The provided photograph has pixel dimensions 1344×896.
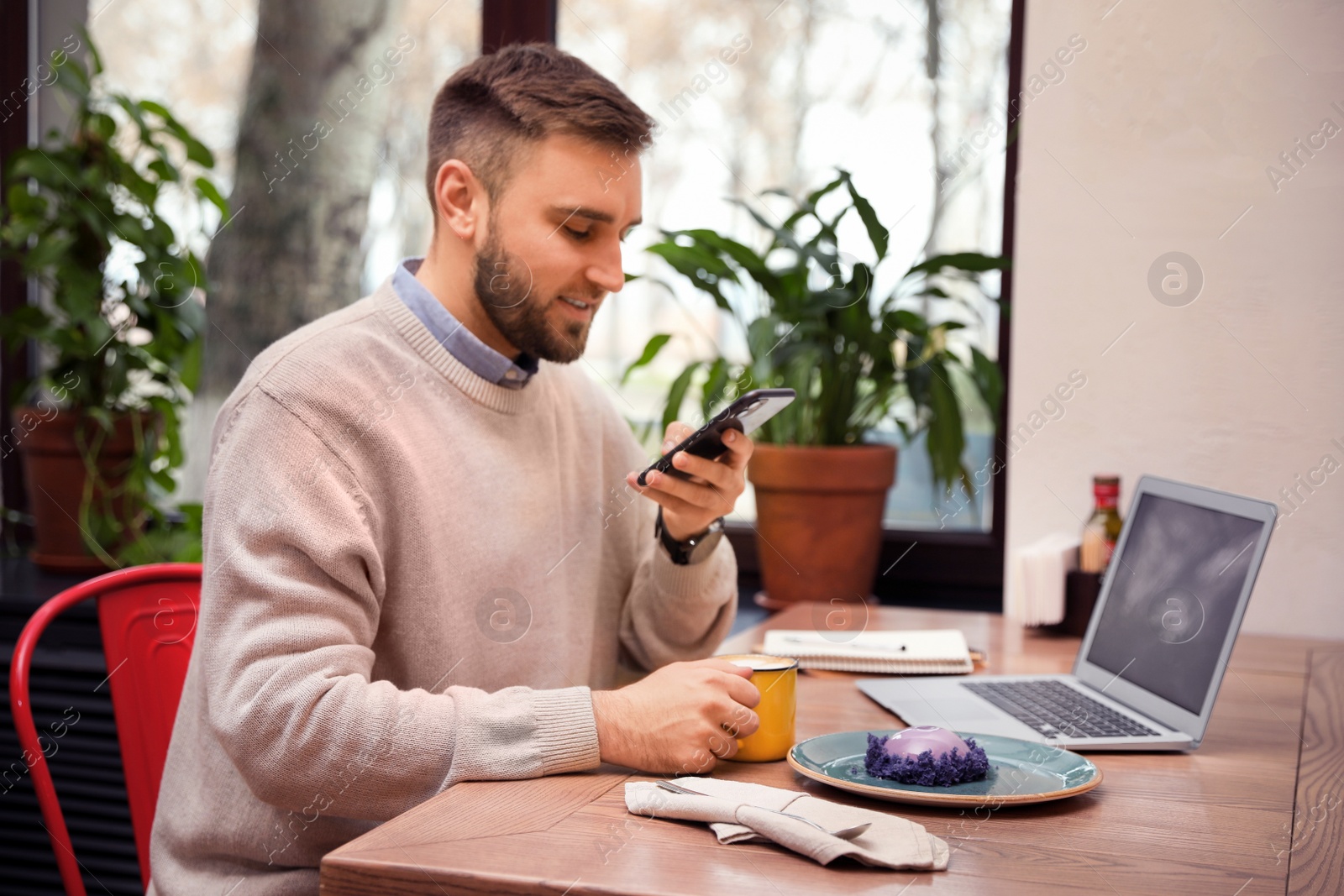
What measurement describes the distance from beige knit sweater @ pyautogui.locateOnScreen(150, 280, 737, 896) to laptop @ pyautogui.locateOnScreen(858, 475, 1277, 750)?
34cm

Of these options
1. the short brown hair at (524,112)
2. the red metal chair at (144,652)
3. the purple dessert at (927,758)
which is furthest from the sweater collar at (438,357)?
the purple dessert at (927,758)

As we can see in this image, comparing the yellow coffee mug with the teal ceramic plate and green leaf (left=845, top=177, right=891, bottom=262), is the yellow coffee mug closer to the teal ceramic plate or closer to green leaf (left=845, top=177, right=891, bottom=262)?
the teal ceramic plate

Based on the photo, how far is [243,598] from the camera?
3.37 ft

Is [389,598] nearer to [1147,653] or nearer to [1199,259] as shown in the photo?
[1147,653]

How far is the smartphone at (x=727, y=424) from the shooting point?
3.66 feet

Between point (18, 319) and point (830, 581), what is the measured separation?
1663 mm

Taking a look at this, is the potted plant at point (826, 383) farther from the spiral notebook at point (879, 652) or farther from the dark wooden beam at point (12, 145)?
the dark wooden beam at point (12, 145)

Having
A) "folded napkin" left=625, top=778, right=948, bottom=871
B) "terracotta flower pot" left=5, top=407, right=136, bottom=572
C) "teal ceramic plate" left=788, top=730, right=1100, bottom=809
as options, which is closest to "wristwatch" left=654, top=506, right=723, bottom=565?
"teal ceramic plate" left=788, top=730, right=1100, bottom=809

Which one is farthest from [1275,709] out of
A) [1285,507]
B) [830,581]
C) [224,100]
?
[224,100]

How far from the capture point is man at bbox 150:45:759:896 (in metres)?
1.01

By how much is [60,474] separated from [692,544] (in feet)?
5.18

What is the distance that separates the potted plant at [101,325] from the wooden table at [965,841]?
1709mm

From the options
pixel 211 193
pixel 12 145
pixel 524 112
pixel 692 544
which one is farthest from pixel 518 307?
pixel 12 145

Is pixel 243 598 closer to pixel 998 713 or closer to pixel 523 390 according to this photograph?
pixel 523 390
